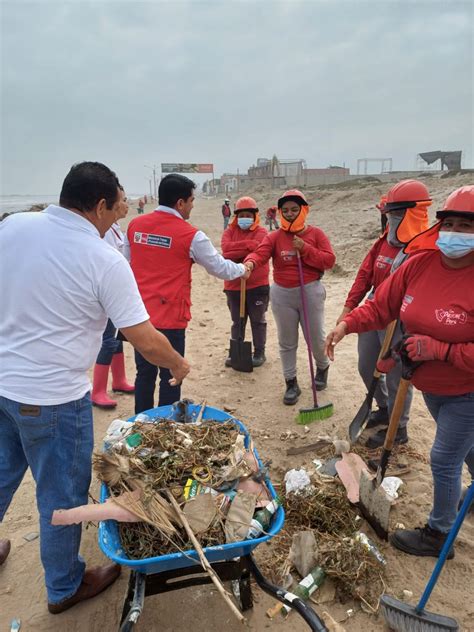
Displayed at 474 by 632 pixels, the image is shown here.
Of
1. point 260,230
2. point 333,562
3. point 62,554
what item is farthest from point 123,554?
point 260,230

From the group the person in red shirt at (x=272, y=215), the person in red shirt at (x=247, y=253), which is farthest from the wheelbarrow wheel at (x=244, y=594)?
the person in red shirt at (x=272, y=215)

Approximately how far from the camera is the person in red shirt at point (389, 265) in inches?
126

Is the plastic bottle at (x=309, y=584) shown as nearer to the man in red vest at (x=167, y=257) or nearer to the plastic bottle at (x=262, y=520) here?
the plastic bottle at (x=262, y=520)

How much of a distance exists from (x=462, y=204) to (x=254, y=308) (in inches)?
135

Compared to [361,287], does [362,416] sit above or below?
below

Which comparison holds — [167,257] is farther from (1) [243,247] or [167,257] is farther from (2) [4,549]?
(2) [4,549]

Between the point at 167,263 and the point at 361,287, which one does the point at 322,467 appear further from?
the point at 167,263

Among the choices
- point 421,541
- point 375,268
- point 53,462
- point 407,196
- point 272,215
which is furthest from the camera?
point 272,215

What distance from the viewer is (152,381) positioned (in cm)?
358

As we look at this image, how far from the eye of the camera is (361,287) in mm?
3807

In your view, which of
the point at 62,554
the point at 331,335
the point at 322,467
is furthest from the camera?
the point at 322,467

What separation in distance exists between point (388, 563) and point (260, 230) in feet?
12.9

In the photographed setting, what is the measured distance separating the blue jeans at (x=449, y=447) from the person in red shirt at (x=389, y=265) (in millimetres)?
864

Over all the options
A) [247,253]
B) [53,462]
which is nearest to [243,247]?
[247,253]
